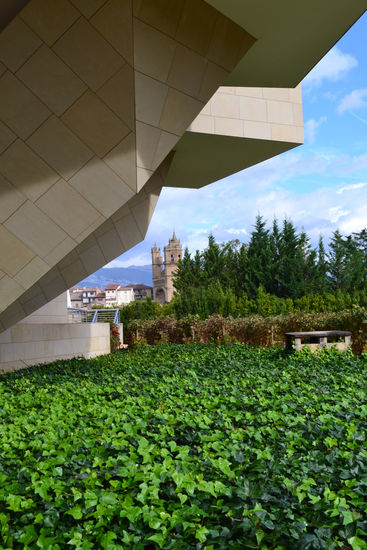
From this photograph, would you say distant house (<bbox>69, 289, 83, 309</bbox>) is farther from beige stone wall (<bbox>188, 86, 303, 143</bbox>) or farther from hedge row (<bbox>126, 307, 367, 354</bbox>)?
beige stone wall (<bbox>188, 86, 303, 143</bbox>)

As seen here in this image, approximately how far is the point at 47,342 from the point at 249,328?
6541 mm

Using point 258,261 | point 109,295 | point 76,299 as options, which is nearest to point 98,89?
point 258,261

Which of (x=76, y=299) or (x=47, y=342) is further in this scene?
(x=76, y=299)

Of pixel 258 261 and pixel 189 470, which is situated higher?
pixel 258 261

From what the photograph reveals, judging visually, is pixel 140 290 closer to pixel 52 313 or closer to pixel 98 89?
pixel 52 313

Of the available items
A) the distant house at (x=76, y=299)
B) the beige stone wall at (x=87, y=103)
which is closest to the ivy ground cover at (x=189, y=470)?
the beige stone wall at (x=87, y=103)

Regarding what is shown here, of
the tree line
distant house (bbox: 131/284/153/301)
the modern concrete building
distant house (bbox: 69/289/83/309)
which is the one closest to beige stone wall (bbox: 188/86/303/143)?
the modern concrete building

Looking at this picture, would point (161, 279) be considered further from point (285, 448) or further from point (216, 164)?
point (285, 448)

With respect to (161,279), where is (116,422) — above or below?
below

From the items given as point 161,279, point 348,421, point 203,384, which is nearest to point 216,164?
point 203,384

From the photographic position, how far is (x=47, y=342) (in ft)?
39.6

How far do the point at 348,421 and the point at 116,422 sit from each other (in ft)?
6.19

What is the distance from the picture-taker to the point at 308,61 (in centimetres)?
703

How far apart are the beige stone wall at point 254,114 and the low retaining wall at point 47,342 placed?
6.08m
